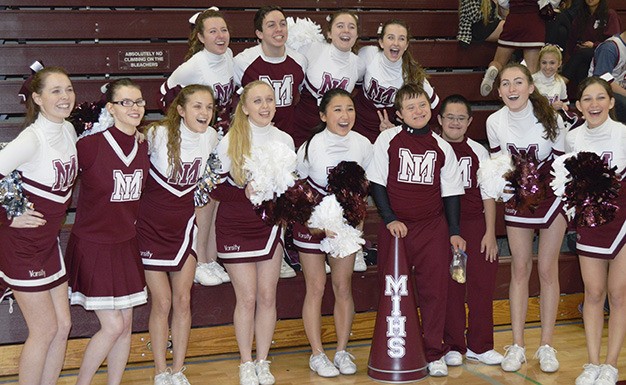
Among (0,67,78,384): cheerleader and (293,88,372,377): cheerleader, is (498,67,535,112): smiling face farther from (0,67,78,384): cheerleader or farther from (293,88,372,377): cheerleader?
(0,67,78,384): cheerleader

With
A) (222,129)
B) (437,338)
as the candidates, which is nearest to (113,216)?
(222,129)

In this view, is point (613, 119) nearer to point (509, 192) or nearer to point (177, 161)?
point (509, 192)

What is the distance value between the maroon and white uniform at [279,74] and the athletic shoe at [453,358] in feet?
5.06

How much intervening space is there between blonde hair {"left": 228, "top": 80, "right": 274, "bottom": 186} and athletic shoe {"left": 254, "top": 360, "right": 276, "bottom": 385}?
91cm

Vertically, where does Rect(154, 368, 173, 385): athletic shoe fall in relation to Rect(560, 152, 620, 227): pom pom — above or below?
below

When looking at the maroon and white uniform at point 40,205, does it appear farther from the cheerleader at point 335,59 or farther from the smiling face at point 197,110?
the cheerleader at point 335,59

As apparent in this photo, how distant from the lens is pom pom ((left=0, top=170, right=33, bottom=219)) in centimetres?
356

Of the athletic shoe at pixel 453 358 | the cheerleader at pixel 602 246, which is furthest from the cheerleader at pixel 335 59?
the athletic shoe at pixel 453 358

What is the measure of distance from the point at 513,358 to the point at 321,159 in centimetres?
147

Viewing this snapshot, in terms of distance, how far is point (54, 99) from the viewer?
3.65 m

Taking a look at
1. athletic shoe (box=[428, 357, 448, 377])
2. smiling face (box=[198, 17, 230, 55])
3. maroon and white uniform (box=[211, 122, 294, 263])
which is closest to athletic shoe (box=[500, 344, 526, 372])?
athletic shoe (box=[428, 357, 448, 377])

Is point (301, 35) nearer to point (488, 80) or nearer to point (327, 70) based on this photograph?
point (327, 70)

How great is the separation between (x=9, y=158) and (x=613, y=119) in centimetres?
288

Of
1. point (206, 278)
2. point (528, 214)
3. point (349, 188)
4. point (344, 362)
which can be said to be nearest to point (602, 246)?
point (528, 214)
